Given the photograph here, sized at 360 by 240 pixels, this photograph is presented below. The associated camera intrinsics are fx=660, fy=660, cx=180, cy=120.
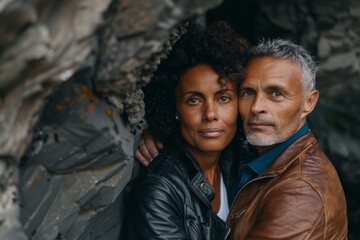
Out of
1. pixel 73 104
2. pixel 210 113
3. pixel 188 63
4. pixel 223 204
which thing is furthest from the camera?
pixel 223 204

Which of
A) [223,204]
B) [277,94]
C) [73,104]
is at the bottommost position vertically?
[223,204]

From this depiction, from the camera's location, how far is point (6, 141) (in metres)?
2.13

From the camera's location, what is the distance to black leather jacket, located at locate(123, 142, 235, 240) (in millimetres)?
3316

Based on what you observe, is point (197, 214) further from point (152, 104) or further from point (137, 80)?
point (137, 80)

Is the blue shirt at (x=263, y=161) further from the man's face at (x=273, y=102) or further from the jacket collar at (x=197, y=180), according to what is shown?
the jacket collar at (x=197, y=180)

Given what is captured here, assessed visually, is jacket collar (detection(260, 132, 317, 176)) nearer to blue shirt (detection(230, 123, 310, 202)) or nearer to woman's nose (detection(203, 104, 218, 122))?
blue shirt (detection(230, 123, 310, 202))

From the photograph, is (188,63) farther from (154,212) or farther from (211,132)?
(154,212)

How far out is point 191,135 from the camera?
3551 mm

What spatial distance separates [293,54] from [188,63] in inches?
22.1

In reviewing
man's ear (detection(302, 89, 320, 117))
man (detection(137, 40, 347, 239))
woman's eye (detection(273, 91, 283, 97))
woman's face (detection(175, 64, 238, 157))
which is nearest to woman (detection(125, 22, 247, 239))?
woman's face (detection(175, 64, 238, 157))

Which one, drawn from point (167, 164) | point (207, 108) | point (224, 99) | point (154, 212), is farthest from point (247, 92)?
point (154, 212)

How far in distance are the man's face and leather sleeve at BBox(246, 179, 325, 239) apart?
339mm

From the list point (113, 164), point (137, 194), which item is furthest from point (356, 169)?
point (113, 164)

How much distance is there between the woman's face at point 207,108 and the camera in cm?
346
